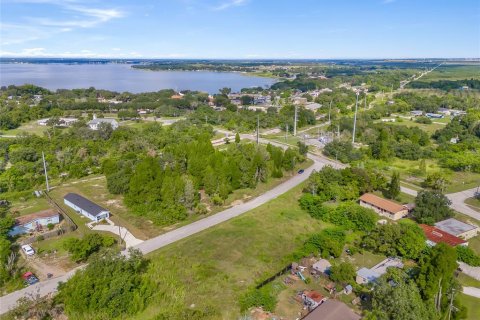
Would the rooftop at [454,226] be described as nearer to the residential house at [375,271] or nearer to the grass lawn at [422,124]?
the residential house at [375,271]

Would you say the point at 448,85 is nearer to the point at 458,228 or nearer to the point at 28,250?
the point at 458,228

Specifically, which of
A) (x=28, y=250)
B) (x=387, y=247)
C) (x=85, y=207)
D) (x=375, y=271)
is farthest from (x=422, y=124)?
(x=28, y=250)

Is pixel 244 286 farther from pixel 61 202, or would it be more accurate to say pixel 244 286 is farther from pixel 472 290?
pixel 61 202

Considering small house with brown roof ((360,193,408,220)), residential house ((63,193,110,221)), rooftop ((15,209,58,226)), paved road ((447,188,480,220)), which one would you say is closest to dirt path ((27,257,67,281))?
rooftop ((15,209,58,226))

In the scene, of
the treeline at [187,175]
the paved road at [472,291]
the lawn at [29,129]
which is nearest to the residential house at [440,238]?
the paved road at [472,291]

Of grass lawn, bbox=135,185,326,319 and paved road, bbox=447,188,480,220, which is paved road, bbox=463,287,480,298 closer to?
grass lawn, bbox=135,185,326,319

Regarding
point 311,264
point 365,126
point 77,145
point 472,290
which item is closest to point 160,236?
point 311,264
